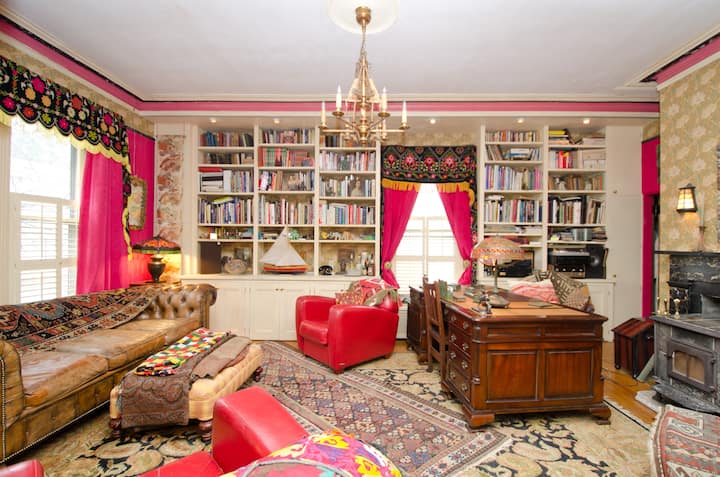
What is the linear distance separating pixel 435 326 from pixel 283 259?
2.18 meters

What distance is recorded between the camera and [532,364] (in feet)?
7.79

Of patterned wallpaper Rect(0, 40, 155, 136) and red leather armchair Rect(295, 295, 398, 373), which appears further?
red leather armchair Rect(295, 295, 398, 373)

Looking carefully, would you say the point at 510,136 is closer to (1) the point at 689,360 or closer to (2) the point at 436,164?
(2) the point at 436,164

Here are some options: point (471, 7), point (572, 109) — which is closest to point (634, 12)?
point (471, 7)

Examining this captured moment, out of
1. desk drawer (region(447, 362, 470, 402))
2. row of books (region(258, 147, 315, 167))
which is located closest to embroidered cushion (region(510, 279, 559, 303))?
desk drawer (region(447, 362, 470, 402))

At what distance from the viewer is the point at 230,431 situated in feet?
3.88

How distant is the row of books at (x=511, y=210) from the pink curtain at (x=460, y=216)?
0.93 feet

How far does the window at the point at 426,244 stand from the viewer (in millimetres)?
4992

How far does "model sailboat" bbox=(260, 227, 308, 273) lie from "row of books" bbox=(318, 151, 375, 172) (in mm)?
1063

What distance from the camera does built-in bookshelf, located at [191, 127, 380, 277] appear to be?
468 centimetres

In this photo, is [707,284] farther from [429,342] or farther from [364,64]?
[364,64]

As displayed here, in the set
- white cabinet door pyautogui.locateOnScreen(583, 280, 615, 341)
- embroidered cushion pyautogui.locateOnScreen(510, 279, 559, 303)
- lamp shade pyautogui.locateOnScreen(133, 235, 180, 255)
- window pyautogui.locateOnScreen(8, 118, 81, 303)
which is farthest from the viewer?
white cabinet door pyautogui.locateOnScreen(583, 280, 615, 341)

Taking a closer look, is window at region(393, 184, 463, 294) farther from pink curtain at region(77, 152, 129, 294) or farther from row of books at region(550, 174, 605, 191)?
pink curtain at region(77, 152, 129, 294)

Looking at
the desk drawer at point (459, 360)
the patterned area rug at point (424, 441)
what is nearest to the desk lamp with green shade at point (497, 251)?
the desk drawer at point (459, 360)
